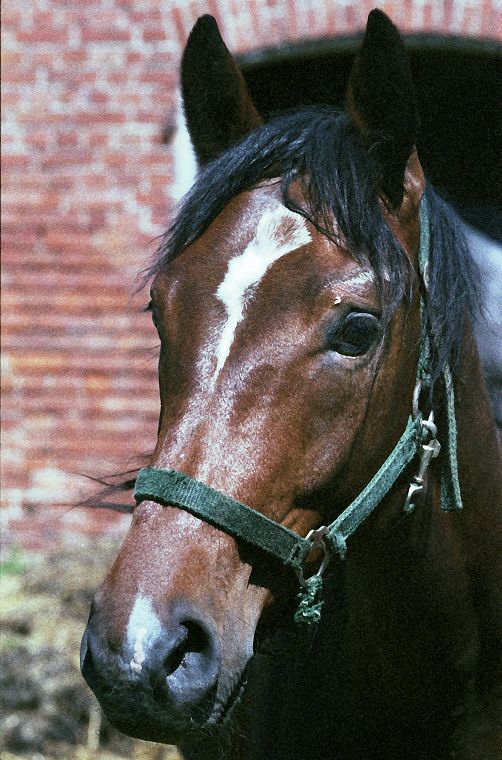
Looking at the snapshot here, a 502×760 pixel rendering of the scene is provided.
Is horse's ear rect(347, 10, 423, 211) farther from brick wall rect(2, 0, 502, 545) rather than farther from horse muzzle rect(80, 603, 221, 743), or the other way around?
brick wall rect(2, 0, 502, 545)

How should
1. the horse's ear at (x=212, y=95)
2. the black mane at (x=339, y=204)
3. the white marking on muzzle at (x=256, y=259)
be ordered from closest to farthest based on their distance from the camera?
the white marking on muzzle at (x=256, y=259)
the black mane at (x=339, y=204)
the horse's ear at (x=212, y=95)

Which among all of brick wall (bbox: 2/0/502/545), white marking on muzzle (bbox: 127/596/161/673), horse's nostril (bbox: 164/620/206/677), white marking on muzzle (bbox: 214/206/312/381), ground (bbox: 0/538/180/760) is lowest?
ground (bbox: 0/538/180/760)

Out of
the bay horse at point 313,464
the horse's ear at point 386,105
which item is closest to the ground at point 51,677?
the bay horse at point 313,464

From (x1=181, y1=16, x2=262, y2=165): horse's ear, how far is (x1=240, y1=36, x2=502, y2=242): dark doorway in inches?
104

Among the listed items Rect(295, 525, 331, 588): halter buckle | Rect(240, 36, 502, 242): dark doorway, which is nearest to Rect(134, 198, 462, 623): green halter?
Rect(295, 525, 331, 588): halter buckle

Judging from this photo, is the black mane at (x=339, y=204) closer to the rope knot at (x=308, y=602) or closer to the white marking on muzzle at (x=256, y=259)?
the white marking on muzzle at (x=256, y=259)

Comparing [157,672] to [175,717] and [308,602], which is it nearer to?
[175,717]

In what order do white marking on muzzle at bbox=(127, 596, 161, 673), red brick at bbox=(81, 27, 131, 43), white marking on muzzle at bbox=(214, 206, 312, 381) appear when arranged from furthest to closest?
red brick at bbox=(81, 27, 131, 43) < white marking on muzzle at bbox=(214, 206, 312, 381) < white marking on muzzle at bbox=(127, 596, 161, 673)

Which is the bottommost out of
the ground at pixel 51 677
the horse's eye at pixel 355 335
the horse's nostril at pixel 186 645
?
the ground at pixel 51 677

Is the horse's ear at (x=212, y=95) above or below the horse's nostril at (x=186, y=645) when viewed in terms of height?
above

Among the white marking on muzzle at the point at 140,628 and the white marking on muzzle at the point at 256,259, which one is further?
the white marking on muzzle at the point at 256,259

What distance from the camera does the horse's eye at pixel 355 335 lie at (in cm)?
176

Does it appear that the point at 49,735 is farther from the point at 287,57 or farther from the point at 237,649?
the point at 287,57

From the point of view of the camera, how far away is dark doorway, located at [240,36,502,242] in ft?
15.7
